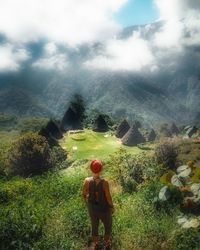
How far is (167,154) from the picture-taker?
24344 mm

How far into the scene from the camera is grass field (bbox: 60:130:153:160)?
3847 cm

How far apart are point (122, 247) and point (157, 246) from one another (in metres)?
0.93

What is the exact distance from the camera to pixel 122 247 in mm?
10727

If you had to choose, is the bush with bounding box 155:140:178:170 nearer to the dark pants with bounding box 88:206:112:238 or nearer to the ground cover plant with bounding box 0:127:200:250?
the ground cover plant with bounding box 0:127:200:250

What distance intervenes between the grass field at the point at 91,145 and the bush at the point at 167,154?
1151 cm

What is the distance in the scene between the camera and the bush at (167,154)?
79.3 feet

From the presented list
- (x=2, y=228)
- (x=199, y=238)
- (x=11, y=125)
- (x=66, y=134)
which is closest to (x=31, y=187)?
(x=2, y=228)

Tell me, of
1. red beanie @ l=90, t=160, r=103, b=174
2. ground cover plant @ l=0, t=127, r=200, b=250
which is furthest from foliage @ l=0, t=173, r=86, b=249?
red beanie @ l=90, t=160, r=103, b=174

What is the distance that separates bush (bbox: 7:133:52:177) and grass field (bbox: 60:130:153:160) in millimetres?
6430

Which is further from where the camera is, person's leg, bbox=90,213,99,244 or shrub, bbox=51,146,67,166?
shrub, bbox=51,146,67,166

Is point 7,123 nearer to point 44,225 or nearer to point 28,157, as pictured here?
point 28,157

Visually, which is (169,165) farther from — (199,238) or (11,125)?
(11,125)

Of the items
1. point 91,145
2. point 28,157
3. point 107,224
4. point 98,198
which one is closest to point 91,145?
point 91,145

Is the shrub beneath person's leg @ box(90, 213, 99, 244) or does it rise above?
beneath
